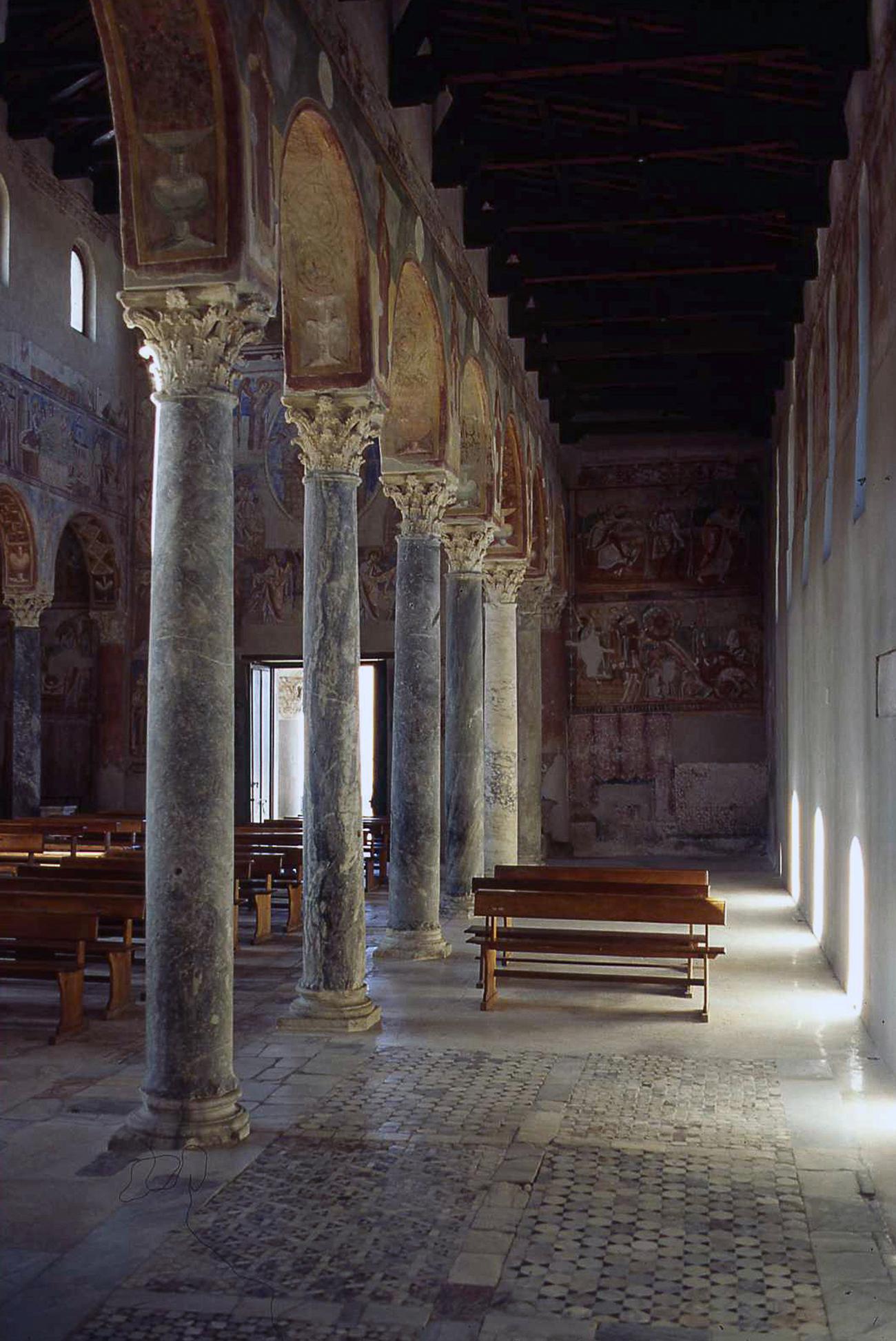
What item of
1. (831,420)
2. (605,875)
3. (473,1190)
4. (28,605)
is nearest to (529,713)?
(28,605)

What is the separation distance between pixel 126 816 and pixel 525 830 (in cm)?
665

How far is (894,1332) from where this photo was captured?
16.2 ft

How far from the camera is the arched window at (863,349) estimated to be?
1073cm

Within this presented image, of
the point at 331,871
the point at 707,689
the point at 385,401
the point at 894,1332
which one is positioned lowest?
the point at 894,1332

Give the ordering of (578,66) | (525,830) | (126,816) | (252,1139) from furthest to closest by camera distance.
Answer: (525,830) < (126,816) < (578,66) < (252,1139)

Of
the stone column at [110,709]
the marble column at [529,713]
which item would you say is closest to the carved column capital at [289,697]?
the stone column at [110,709]

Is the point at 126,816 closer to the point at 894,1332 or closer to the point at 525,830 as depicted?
the point at 525,830

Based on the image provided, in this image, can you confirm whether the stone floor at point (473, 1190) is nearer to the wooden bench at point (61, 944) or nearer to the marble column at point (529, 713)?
the wooden bench at point (61, 944)

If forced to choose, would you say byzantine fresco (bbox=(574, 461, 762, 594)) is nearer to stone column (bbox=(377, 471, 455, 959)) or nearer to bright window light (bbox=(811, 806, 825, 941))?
bright window light (bbox=(811, 806, 825, 941))

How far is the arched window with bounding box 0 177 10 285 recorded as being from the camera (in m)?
20.0

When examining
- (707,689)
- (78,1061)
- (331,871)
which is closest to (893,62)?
(331,871)

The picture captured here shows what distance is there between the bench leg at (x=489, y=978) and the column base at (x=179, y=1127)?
3.96m

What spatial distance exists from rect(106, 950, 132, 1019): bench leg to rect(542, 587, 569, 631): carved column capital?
14.7 m

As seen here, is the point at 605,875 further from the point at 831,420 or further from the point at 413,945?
the point at 831,420
